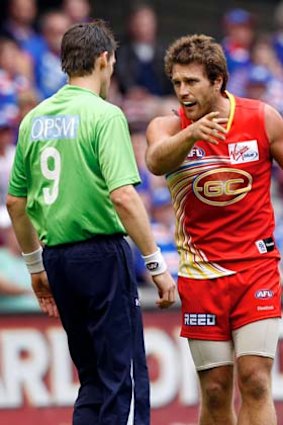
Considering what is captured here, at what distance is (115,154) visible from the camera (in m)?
7.02

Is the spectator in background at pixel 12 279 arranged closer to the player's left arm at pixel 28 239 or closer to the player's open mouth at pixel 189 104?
the player's left arm at pixel 28 239

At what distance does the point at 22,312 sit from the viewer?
10008 millimetres

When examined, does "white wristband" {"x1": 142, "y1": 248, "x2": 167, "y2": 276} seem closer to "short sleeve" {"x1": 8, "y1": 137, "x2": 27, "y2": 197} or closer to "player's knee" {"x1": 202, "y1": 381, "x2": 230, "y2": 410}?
"player's knee" {"x1": 202, "y1": 381, "x2": 230, "y2": 410}

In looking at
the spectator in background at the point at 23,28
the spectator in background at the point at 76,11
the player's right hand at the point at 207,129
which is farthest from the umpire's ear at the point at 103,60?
the spectator in background at the point at 76,11

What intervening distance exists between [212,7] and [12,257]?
350 inches

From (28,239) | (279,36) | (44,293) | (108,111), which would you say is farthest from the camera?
(279,36)

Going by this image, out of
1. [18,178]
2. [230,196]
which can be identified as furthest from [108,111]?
[230,196]

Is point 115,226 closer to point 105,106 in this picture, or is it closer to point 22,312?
point 105,106

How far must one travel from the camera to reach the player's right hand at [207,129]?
273 inches

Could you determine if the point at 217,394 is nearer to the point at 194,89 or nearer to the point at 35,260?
the point at 35,260

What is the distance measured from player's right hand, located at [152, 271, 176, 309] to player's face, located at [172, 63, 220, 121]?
92 cm

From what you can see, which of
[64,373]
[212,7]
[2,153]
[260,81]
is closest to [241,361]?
[64,373]

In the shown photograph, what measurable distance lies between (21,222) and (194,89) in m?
1.27

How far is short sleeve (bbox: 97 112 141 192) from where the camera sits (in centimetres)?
701
